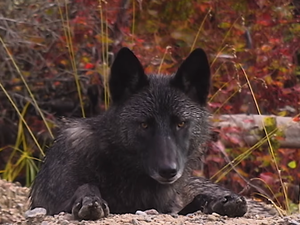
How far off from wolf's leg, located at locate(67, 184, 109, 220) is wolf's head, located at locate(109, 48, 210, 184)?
1.41ft

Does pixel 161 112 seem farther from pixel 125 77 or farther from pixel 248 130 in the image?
pixel 248 130

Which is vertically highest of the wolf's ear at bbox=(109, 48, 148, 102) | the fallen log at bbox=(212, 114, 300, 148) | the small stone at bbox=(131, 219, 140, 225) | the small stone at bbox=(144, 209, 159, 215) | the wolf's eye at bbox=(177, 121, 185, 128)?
the wolf's ear at bbox=(109, 48, 148, 102)

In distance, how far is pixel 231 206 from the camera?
470 centimetres

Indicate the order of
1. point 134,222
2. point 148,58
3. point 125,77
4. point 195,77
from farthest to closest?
point 148,58, point 195,77, point 125,77, point 134,222

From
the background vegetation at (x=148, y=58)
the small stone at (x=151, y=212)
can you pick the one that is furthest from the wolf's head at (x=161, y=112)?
the background vegetation at (x=148, y=58)

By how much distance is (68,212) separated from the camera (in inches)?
180

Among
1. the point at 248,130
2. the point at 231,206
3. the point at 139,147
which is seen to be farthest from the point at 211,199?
the point at 248,130

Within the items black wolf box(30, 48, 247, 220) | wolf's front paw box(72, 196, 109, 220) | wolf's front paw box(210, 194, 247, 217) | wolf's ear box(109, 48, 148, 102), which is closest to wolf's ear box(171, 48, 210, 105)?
black wolf box(30, 48, 247, 220)

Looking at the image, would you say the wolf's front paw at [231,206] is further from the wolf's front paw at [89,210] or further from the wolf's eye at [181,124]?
the wolf's front paw at [89,210]

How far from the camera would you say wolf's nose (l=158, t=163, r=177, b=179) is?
4551 millimetres

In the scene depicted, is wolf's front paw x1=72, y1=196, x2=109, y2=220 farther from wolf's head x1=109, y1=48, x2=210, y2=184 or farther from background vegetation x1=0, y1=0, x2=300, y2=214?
background vegetation x1=0, y1=0, x2=300, y2=214

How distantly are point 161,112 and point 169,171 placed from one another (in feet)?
1.40

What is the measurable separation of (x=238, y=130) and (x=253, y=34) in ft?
5.40

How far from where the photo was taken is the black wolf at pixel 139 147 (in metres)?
4.76
